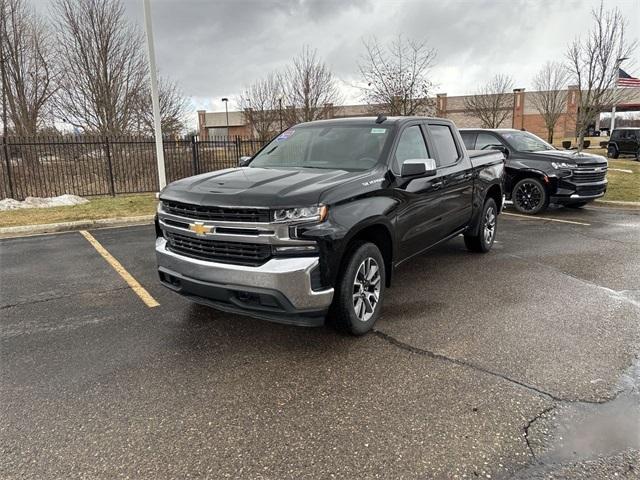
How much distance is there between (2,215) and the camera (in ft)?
34.1

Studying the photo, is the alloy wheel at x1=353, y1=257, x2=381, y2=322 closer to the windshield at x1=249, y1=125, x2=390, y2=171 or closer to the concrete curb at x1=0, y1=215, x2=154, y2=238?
the windshield at x1=249, y1=125, x2=390, y2=171

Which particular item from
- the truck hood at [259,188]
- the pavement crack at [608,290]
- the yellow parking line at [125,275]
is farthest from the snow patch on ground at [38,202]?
the pavement crack at [608,290]

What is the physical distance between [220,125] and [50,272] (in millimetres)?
60497

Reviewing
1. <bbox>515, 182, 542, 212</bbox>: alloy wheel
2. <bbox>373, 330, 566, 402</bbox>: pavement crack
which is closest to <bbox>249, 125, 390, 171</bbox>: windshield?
<bbox>373, 330, 566, 402</bbox>: pavement crack

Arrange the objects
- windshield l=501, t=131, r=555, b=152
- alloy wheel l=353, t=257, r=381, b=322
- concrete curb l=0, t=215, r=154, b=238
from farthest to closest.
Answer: windshield l=501, t=131, r=555, b=152, concrete curb l=0, t=215, r=154, b=238, alloy wheel l=353, t=257, r=381, b=322

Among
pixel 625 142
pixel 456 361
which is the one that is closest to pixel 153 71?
pixel 456 361

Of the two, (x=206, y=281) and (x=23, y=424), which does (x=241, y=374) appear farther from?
(x=23, y=424)

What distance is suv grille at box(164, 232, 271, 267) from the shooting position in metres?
3.39

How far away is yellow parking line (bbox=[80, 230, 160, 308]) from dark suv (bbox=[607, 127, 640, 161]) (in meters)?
26.5

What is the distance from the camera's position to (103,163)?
16609 mm

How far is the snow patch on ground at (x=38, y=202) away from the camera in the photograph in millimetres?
11758

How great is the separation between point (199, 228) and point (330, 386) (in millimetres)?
1563

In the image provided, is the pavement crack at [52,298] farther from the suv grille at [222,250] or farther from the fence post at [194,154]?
the fence post at [194,154]

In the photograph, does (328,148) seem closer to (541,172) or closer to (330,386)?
(330,386)
